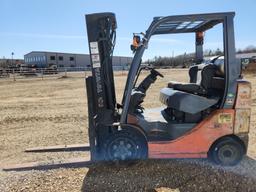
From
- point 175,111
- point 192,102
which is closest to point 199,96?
point 192,102

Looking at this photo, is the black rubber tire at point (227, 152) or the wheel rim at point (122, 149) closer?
the wheel rim at point (122, 149)

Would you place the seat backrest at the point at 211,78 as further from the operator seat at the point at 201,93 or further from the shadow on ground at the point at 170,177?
the shadow on ground at the point at 170,177

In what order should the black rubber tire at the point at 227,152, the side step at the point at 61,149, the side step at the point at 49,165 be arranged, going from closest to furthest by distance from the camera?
the black rubber tire at the point at 227,152 < the side step at the point at 49,165 < the side step at the point at 61,149

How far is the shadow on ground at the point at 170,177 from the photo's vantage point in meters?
4.30

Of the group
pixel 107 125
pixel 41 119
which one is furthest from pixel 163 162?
pixel 41 119

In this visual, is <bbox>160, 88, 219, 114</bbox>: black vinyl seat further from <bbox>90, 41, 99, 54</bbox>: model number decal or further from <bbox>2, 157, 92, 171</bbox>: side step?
<bbox>2, 157, 92, 171</bbox>: side step

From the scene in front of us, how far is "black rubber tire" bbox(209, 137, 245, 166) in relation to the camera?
4820mm

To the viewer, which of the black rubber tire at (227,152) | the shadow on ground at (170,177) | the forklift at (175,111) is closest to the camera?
the shadow on ground at (170,177)

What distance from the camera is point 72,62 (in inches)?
3383

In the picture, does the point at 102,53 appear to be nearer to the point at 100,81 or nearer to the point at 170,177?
the point at 100,81

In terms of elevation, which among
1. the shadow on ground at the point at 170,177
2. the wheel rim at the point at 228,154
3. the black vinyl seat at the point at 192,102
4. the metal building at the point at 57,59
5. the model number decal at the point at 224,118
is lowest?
the shadow on ground at the point at 170,177

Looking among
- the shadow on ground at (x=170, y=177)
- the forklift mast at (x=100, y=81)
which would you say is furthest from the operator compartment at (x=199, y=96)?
the forklift mast at (x=100, y=81)

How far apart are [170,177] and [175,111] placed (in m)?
1.05

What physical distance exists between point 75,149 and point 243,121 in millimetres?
3113
